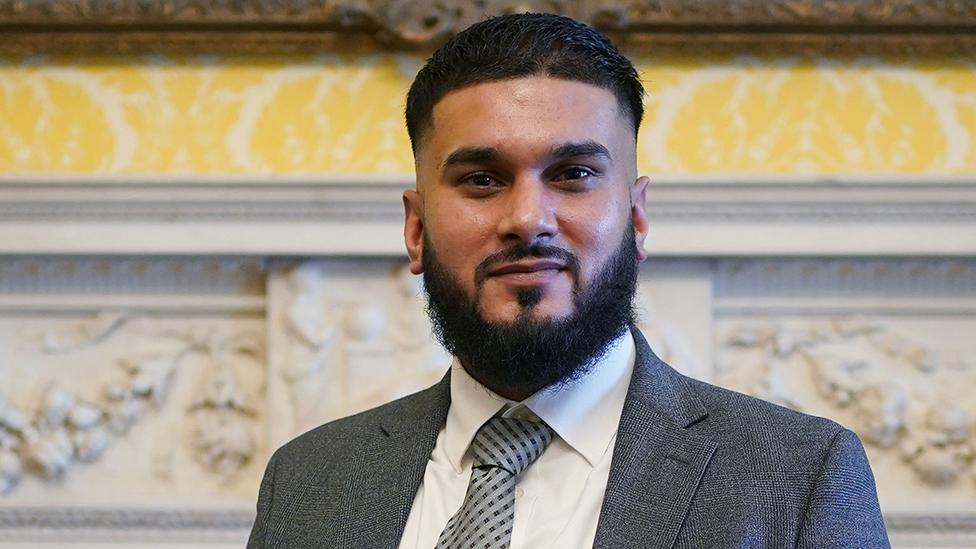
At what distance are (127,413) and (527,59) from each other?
1117mm

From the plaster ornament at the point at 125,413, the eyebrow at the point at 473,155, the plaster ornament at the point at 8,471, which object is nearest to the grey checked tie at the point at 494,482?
the eyebrow at the point at 473,155

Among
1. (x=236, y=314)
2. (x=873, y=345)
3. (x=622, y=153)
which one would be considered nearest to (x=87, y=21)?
(x=236, y=314)

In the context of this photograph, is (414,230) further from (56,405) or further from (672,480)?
(56,405)

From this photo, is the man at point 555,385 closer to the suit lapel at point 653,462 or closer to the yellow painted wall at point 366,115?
the suit lapel at point 653,462

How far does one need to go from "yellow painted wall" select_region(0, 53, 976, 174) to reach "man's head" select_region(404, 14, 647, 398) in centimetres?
77

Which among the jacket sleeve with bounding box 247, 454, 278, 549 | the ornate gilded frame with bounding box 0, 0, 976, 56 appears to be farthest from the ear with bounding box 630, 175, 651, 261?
the ornate gilded frame with bounding box 0, 0, 976, 56

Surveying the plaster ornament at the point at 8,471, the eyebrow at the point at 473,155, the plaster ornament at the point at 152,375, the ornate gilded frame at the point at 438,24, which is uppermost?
the ornate gilded frame at the point at 438,24

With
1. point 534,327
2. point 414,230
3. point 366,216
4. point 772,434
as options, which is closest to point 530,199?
point 534,327

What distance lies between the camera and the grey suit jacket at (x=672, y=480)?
3.71 ft

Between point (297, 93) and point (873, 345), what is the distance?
1.05m

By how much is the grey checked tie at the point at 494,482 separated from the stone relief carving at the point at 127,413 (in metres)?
0.84

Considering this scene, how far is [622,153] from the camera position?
1.27 meters

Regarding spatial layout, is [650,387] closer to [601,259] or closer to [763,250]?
[601,259]

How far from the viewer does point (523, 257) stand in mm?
1169
